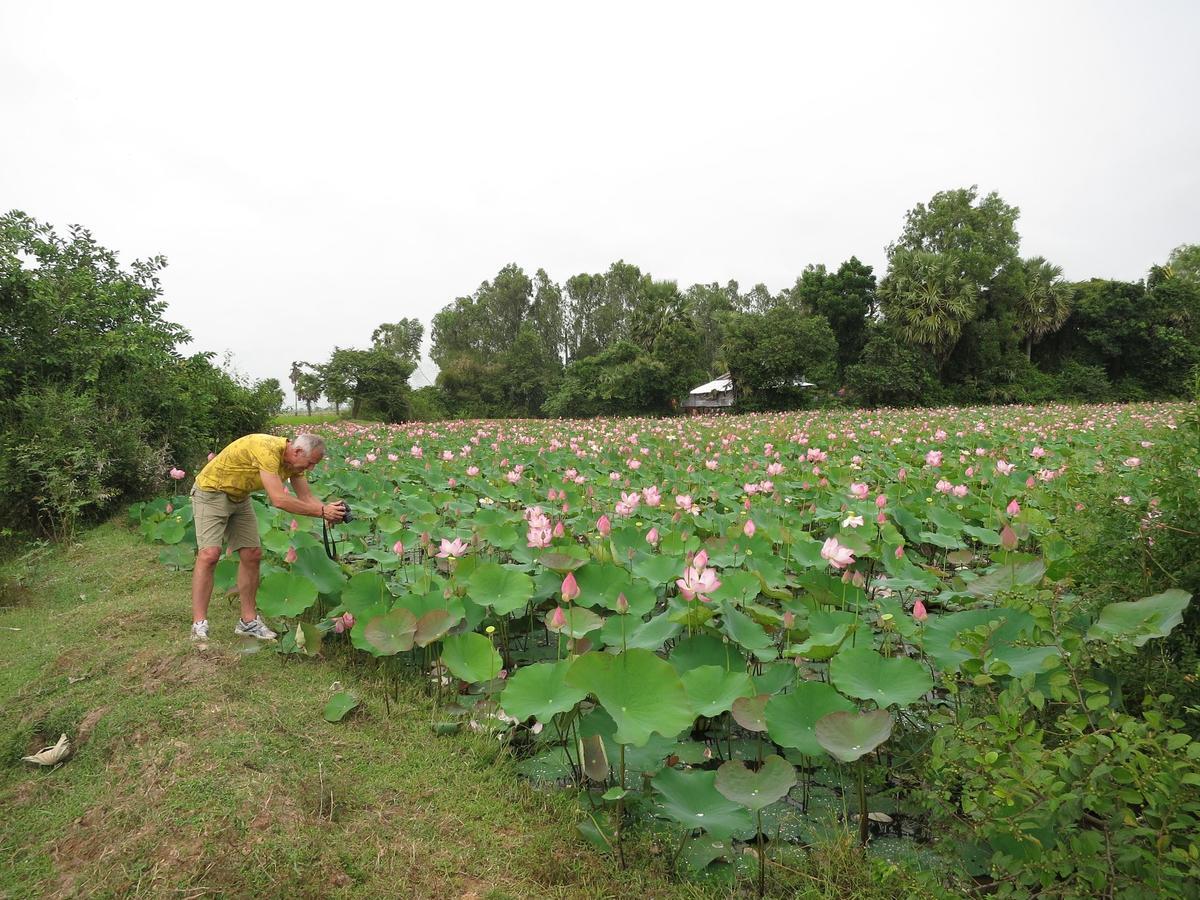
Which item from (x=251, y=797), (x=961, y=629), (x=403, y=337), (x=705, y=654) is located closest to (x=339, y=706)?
(x=251, y=797)

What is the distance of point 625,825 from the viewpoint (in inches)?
77.9

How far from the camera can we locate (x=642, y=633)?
2.42m

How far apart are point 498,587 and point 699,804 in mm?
1390

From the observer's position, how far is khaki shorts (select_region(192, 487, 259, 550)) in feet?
11.1

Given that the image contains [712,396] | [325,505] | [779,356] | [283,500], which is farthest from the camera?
[712,396]

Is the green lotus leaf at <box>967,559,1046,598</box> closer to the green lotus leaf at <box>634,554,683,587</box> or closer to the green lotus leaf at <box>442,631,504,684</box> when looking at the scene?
the green lotus leaf at <box>634,554,683,587</box>

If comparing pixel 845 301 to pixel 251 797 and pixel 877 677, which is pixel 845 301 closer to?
pixel 877 677

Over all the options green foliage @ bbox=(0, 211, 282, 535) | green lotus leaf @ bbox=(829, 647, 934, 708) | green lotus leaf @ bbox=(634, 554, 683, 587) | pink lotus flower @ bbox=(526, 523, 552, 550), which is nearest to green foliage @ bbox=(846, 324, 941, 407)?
green foliage @ bbox=(0, 211, 282, 535)

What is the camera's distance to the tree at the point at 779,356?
78.1ft

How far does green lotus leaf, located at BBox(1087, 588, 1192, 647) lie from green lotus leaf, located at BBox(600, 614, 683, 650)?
136 cm

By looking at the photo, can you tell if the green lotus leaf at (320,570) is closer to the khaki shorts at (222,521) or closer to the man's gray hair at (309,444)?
the khaki shorts at (222,521)

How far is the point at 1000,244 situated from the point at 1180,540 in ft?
105

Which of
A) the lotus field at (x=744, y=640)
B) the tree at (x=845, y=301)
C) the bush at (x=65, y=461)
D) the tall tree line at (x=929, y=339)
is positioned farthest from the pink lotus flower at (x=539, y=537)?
the tree at (x=845, y=301)

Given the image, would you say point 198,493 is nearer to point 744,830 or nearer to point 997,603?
point 744,830
